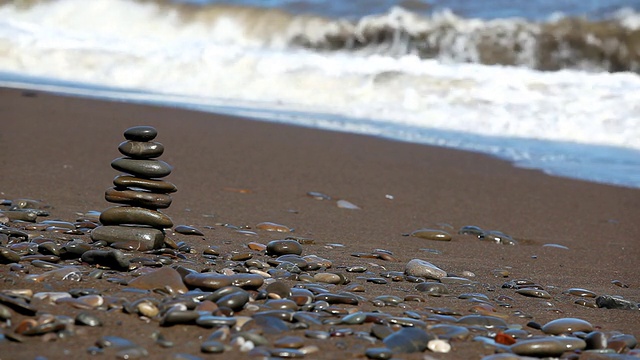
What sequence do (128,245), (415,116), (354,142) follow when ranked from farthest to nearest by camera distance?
1. (415,116)
2. (354,142)
3. (128,245)

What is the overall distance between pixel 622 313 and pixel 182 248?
5.55 ft

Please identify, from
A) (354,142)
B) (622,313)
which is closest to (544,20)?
(354,142)

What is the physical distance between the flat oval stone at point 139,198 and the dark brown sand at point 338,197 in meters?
0.25

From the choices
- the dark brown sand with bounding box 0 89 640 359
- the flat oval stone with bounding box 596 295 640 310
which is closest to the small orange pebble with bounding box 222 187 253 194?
the dark brown sand with bounding box 0 89 640 359

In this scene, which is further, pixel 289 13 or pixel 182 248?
pixel 289 13

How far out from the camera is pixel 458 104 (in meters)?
10.4

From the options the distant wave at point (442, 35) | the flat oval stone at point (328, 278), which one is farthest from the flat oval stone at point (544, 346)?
the distant wave at point (442, 35)

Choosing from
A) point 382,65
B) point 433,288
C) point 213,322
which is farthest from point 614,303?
point 382,65

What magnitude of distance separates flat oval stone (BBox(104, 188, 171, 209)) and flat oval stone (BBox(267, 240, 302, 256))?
0.47 metres

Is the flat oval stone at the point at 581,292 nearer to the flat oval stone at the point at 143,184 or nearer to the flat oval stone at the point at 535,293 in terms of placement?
the flat oval stone at the point at 535,293

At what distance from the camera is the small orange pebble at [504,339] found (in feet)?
8.38

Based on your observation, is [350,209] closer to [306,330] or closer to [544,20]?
[306,330]

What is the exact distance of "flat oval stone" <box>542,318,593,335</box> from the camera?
8.89ft

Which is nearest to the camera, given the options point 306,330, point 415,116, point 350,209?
point 306,330
